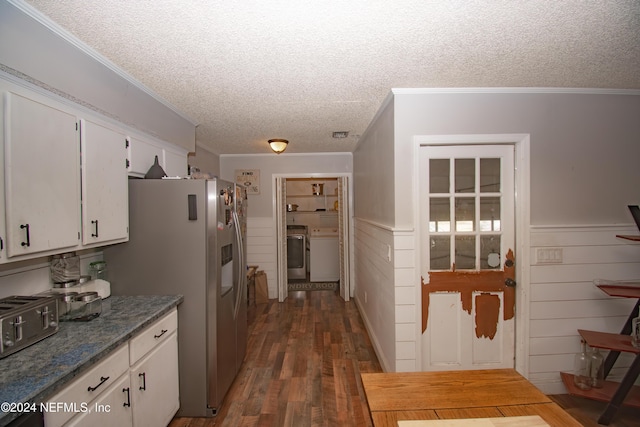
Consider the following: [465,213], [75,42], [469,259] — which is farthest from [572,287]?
[75,42]

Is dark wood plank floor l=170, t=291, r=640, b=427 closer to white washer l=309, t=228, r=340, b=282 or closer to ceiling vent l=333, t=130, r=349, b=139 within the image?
white washer l=309, t=228, r=340, b=282

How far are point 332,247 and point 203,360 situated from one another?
3.83m

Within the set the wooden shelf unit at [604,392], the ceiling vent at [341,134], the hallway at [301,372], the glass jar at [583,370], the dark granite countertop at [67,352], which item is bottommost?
the hallway at [301,372]

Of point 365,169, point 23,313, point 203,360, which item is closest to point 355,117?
point 365,169

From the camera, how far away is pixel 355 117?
2.92 metres

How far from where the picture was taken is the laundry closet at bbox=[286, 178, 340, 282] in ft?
18.7

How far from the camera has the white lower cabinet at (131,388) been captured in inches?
46.1

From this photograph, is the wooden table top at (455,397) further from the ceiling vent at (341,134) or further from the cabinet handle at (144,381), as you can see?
the ceiling vent at (341,134)

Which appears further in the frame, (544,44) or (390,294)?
(390,294)

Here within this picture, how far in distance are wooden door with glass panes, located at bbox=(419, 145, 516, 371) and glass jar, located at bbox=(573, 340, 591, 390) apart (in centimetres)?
44

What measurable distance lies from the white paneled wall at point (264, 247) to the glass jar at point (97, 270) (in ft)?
9.25

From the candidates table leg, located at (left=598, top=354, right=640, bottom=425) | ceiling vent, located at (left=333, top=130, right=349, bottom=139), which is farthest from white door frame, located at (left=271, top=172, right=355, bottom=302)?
table leg, located at (left=598, top=354, right=640, bottom=425)

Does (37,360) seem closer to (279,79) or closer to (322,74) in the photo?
(279,79)

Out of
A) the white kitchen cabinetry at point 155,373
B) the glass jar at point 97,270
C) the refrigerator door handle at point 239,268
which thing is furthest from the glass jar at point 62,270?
the refrigerator door handle at point 239,268
